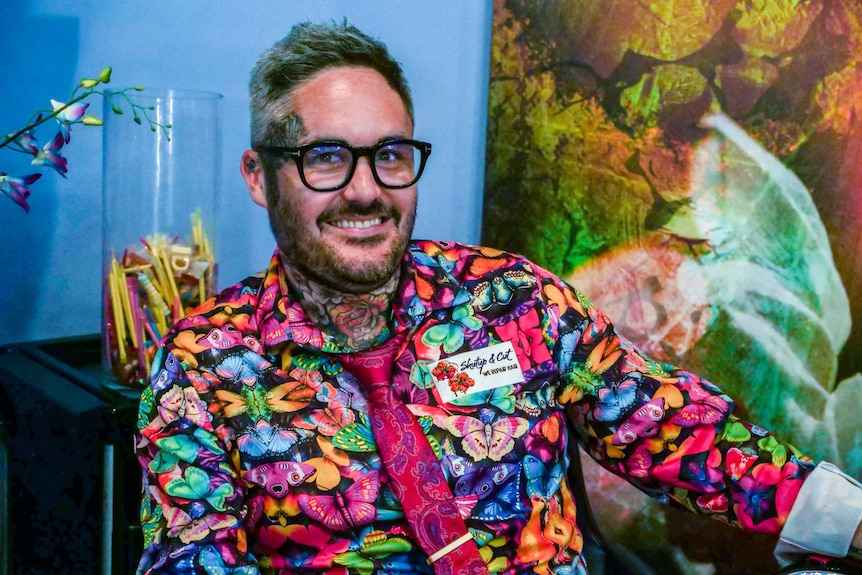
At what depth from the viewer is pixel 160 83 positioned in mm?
1926

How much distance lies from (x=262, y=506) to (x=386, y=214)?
527mm

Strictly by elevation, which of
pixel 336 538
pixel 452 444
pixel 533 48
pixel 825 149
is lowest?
pixel 336 538

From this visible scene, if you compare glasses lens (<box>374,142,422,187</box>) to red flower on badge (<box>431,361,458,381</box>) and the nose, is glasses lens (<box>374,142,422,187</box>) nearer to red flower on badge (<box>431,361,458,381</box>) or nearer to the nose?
the nose

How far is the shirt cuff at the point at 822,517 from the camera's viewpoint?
1.32m

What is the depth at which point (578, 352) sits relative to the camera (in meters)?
1.56

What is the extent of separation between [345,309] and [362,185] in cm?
23

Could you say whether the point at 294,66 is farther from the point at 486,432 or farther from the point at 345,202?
the point at 486,432

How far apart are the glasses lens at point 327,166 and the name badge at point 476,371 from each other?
1.19ft

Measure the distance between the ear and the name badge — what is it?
45 cm

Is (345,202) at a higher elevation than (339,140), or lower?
lower

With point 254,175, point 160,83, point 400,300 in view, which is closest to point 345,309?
point 400,300

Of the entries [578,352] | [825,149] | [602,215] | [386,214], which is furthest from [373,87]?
[825,149]

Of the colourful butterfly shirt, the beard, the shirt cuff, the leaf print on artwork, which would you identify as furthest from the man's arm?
the shirt cuff

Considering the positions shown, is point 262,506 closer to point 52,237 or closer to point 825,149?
point 52,237
